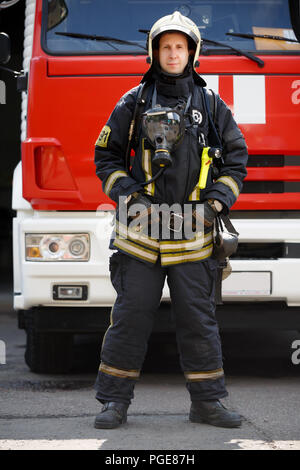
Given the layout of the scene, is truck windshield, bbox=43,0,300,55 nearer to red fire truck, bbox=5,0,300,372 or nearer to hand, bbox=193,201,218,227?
red fire truck, bbox=5,0,300,372

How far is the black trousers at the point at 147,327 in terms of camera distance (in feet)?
13.9

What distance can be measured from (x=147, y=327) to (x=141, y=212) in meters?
0.54

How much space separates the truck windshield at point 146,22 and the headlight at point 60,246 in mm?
1074

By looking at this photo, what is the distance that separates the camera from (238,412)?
4.70 metres

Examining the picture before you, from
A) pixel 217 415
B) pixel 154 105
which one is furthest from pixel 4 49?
pixel 217 415

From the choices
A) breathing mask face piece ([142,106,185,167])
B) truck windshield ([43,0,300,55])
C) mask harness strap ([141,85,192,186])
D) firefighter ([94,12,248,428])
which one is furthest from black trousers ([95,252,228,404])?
truck windshield ([43,0,300,55])

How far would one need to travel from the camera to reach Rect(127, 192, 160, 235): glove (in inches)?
165

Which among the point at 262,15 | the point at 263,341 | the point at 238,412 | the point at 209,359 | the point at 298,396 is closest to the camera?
the point at 209,359

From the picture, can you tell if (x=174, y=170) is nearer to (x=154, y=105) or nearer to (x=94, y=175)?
(x=154, y=105)

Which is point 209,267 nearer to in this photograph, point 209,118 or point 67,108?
point 209,118

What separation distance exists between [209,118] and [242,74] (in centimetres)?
105

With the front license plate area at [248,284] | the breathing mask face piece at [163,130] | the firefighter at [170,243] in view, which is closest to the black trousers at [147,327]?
the firefighter at [170,243]

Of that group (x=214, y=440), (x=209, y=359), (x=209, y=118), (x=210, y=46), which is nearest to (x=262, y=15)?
(x=210, y=46)

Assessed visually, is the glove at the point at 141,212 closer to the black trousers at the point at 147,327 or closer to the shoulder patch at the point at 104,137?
the black trousers at the point at 147,327
